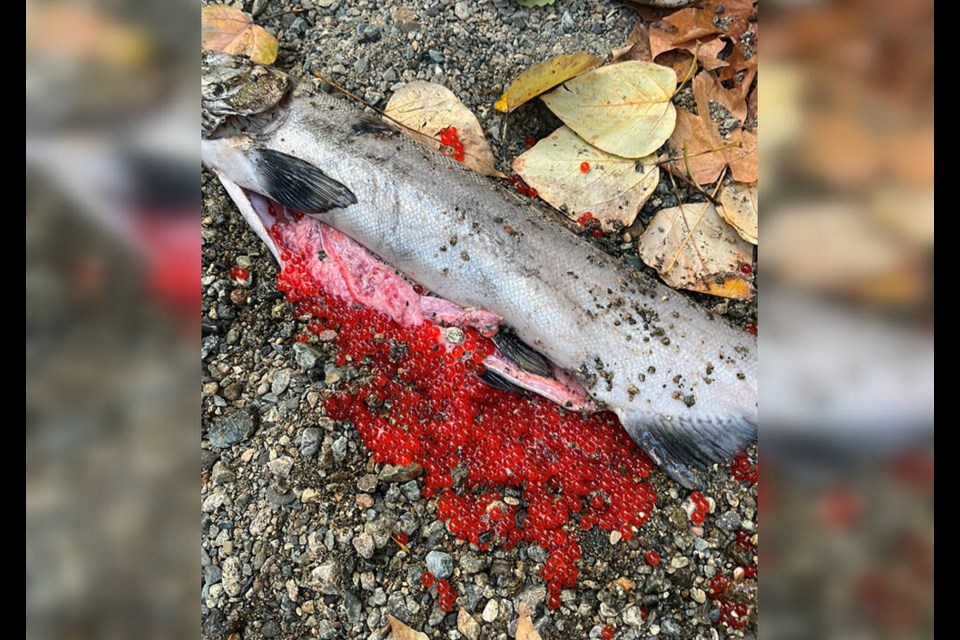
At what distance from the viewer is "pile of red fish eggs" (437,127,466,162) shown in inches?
118

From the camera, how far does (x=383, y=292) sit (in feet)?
9.30

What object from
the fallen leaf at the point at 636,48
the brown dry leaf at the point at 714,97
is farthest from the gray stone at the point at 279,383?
the brown dry leaf at the point at 714,97

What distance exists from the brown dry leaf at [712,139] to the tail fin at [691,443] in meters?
1.11

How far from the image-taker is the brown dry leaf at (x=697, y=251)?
283 cm

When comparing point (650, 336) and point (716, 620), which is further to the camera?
point (650, 336)

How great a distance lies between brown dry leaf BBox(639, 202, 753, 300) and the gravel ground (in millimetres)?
111

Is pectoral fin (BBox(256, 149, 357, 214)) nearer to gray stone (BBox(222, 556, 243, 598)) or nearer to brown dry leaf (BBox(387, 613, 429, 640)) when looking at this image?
gray stone (BBox(222, 556, 243, 598))

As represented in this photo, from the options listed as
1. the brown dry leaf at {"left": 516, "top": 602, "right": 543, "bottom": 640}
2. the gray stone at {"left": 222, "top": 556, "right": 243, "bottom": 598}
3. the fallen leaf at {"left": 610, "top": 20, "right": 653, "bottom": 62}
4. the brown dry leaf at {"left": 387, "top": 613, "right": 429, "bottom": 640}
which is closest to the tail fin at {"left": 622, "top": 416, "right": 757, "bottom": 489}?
the brown dry leaf at {"left": 516, "top": 602, "right": 543, "bottom": 640}

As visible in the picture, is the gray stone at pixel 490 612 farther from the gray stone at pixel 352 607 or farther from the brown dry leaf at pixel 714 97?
the brown dry leaf at pixel 714 97
